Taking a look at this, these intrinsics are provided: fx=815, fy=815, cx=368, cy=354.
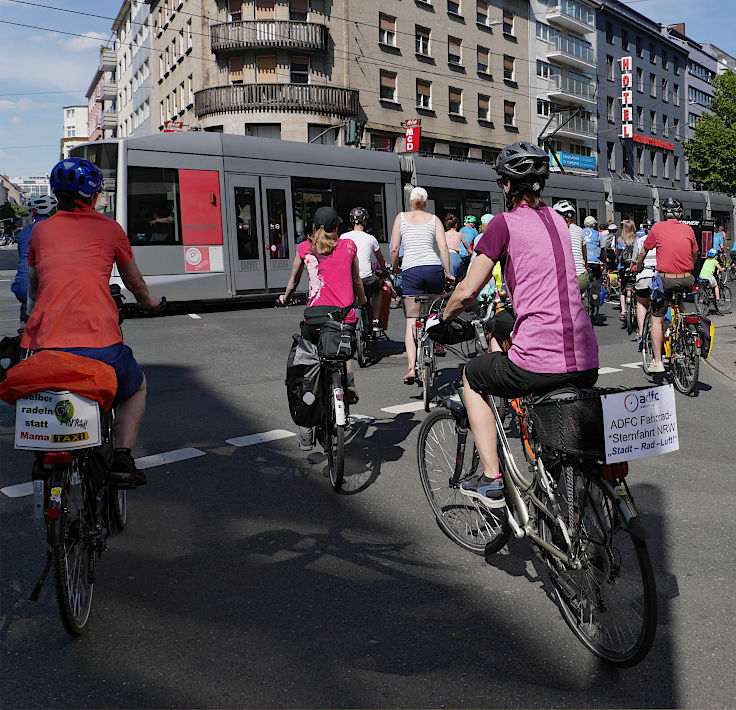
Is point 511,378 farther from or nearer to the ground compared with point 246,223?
nearer to the ground

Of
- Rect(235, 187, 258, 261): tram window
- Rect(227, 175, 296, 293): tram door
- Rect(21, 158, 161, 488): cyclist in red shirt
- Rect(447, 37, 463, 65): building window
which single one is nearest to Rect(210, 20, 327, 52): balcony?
Rect(447, 37, 463, 65): building window

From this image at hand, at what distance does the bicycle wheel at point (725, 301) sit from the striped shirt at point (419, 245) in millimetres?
12017

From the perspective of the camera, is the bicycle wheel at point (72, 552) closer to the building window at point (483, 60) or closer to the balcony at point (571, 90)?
the building window at point (483, 60)

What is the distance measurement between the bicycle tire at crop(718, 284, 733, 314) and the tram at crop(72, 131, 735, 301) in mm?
6987

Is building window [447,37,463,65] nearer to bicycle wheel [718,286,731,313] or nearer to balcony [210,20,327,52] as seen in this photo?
balcony [210,20,327,52]

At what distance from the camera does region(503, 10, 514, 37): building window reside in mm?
46281

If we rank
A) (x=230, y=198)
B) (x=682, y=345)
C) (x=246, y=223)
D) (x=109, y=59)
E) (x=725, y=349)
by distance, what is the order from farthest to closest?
(x=109, y=59) → (x=246, y=223) → (x=230, y=198) → (x=725, y=349) → (x=682, y=345)

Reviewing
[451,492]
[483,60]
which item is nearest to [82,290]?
[451,492]

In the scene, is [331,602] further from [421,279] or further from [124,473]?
[421,279]

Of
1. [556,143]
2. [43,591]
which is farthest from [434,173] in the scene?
[556,143]

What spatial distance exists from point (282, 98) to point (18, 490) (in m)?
32.7

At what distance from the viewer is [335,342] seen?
5.07 m

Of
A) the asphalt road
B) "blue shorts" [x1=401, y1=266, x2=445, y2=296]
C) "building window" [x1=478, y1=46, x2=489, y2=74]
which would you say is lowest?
the asphalt road

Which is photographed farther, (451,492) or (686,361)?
(686,361)
